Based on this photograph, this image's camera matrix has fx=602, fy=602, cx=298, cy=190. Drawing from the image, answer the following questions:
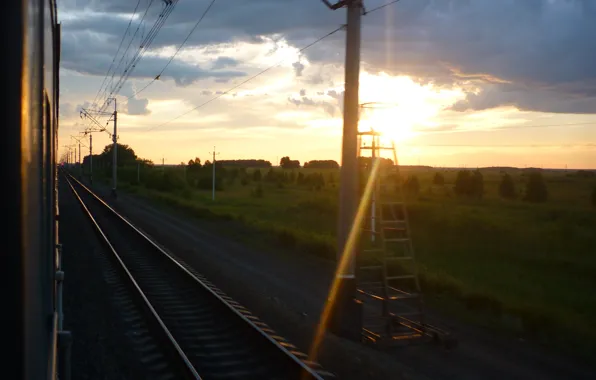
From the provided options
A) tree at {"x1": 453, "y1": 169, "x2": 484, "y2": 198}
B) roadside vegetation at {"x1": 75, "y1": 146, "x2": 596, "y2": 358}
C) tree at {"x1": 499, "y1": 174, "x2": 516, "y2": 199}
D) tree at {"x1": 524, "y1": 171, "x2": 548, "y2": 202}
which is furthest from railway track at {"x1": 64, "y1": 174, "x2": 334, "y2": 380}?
tree at {"x1": 499, "y1": 174, "x2": 516, "y2": 199}

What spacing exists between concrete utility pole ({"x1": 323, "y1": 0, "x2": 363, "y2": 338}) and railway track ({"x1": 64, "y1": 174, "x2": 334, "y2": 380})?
1.45 meters

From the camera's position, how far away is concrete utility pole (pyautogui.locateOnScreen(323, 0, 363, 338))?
36.2 feet

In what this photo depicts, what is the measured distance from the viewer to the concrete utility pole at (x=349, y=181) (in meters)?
11.0

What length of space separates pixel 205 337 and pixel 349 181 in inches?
150

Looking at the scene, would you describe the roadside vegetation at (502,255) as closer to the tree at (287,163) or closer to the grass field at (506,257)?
the grass field at (506,257)

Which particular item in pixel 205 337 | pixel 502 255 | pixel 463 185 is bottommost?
pixel 502 255

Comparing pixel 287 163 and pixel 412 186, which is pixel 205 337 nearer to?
pixel 412 186

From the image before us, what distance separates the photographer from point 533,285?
19.9 metres

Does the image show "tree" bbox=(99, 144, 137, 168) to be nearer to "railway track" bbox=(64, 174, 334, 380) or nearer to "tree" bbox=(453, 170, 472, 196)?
"tree" bbox=(453, 170, 472, 196)

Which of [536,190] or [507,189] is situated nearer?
[536,190]

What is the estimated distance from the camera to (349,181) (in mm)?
11133

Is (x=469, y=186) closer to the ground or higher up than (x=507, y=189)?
higher up

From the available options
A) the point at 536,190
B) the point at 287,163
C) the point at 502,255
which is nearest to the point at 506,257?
the point at 502,255

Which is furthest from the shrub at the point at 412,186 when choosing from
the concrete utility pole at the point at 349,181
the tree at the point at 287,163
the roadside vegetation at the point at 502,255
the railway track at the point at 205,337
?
the tree at the point at 287,163
